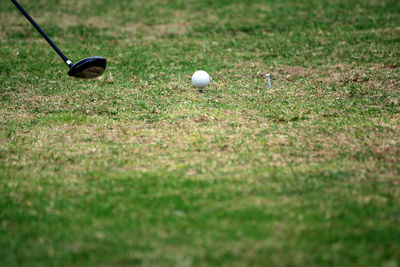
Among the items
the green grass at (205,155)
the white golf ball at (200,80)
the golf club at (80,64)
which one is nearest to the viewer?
the green grass at (205,155)

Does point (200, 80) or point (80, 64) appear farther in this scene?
point (200, 80)

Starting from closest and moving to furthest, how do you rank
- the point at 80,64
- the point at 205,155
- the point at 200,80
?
the point at 205,155 < the point at 80,64 < the point at 200,80

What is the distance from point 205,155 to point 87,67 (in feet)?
12.7

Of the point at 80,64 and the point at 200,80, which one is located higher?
the point at 80,64

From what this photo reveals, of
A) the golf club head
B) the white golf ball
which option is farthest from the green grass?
the golf club head

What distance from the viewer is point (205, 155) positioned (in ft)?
23.1

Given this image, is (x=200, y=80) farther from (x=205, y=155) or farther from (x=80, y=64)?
(x=205, y=155)

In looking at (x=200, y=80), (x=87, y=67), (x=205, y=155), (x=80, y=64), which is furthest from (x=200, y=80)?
(x=205, y=155)

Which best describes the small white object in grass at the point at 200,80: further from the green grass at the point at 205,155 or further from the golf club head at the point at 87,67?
the golf club head at the point at 87,67

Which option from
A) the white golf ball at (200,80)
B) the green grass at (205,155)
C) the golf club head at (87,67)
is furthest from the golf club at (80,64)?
the white golf ball at (200,80)

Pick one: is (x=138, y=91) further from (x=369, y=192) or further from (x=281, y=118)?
(x=369, y=192)

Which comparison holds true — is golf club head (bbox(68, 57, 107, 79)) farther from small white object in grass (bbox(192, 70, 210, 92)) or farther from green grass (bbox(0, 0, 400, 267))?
small white object in grass (bbox(192, 70, 210, 92))

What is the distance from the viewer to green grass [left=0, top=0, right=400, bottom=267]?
4.69 meters

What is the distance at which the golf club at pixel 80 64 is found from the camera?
9.09 metres
